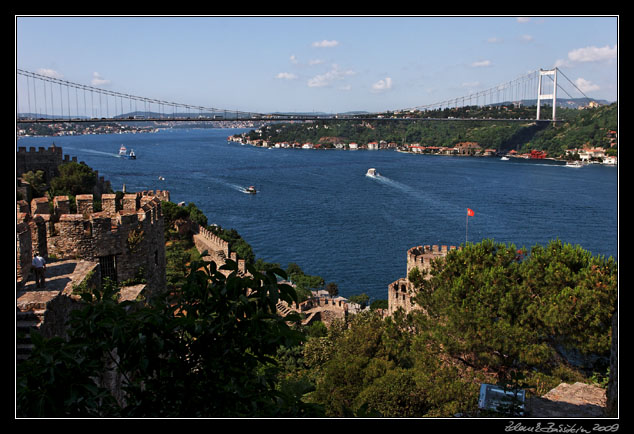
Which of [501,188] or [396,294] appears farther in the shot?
[501,188]

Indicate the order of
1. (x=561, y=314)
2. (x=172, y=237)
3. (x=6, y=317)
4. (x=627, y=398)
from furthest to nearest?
(x=172, y=237), (x=561, y=314), (x=627, y=398), (x=6, y=317)

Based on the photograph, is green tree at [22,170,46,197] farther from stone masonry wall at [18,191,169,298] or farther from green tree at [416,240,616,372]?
green tree at [416,240,616,372]

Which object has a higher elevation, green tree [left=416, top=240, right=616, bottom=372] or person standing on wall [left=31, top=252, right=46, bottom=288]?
person standing on wall [left=31, top=252, right=46, bottom=288]

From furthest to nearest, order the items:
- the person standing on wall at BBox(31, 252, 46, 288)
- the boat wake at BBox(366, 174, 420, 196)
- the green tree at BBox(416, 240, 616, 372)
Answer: the boat wake at BBox(366, 174, 420, 196)
the green tree at BBox(416, 240, 616, 372)
the person standing on wall at BBox(31, 252, 46, 288)

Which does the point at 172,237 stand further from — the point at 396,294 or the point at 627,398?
the point at 627,398

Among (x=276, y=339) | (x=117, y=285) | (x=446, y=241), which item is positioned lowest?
(x=446, y=241)

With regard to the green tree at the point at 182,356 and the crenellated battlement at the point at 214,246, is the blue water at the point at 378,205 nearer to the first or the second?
the crenellated battlement at the point at 214,246

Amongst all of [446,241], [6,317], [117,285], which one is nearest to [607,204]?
[446,241]

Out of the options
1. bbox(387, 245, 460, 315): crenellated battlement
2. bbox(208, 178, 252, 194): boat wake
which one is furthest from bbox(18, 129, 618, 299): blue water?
bbox(387, 245, 460, 315): crenellated battlement

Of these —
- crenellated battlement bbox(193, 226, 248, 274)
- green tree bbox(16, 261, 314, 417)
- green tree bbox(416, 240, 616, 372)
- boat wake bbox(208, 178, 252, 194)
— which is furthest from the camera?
boat wake bbox(208, 178, 252, 194)
